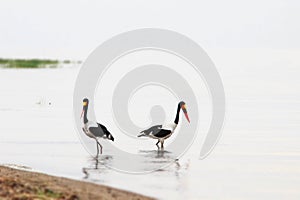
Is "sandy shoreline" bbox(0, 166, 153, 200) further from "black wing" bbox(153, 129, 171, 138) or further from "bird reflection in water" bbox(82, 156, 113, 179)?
"black wing" bbox(153, 129, 171, 138)

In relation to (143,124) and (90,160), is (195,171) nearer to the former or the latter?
(90,160)

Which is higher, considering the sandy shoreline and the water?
the water

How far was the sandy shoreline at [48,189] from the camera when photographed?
42.5 feet

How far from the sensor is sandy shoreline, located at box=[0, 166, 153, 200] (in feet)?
42.5

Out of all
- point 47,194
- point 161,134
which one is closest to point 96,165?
point 161,134

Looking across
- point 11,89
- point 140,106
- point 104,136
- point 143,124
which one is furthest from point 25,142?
point 11,89

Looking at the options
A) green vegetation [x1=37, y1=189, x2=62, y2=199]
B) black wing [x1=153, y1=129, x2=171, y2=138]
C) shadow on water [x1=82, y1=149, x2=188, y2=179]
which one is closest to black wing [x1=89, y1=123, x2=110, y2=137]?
shadow on water [x1=82, y1=149, x2=188, y2=179]

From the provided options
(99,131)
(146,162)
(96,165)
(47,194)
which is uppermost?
(99,131)

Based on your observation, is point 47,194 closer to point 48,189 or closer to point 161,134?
point 48,189

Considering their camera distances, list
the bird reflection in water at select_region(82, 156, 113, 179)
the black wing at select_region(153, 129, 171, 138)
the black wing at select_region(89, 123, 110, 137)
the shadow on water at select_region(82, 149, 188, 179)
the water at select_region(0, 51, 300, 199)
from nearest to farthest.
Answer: the water at select_region(0, 51, 300, 199)
the bird reflection in water at select_region(82, 156, 113, 179)
the shadow on water at select_region(82, 149, 188, 179)
the black wing at select_region(89, 123, 110, 137)
the black wing at select_region(153, 129, 171, 138)

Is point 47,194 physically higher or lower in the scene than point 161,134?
lower

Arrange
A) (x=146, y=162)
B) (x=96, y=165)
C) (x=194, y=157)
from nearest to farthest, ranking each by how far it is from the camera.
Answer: (x=96, y=165), (x=146, y=162), (x=194, y=157)

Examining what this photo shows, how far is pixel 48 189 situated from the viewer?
1341cm

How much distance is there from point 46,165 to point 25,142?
3.99 meters
